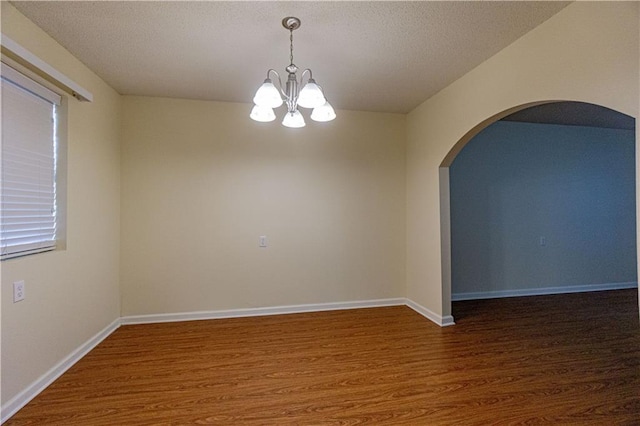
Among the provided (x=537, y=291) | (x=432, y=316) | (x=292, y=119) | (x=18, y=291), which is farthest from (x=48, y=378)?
(x=537, y=291)

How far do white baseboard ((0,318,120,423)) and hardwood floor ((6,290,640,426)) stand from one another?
0.05 m

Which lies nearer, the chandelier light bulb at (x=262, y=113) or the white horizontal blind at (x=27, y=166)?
the white horizontal blind at (x=27, y=166)

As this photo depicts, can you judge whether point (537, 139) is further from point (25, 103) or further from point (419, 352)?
point (25, 103)

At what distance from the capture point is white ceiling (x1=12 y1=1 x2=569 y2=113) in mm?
1907

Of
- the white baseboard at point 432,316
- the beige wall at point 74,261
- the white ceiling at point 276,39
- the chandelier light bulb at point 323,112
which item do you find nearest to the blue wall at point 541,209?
the white baseboard at point 432,316

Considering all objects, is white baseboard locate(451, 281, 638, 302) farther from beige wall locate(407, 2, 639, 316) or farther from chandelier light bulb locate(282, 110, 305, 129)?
chandelier light bulb locate(282, 110, 305, 129)

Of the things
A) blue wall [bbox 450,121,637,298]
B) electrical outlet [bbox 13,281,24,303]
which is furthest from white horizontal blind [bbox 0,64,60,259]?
blue wall [bbox 450,121,637,298]

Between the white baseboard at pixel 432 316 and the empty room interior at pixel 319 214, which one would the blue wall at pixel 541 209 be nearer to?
the empty room interior at pixel 319 214

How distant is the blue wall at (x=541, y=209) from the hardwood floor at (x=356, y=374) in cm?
100

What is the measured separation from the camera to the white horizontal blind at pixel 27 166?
1858mm

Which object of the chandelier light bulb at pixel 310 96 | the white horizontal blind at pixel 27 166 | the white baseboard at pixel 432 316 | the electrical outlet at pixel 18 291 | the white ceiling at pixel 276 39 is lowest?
the white baseboard at pixel 432 316

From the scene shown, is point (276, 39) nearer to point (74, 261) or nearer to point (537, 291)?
point (74, 261)

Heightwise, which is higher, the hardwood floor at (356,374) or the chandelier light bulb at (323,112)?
the chandelier light bulb at (323,112)

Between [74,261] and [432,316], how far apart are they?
3481mm
